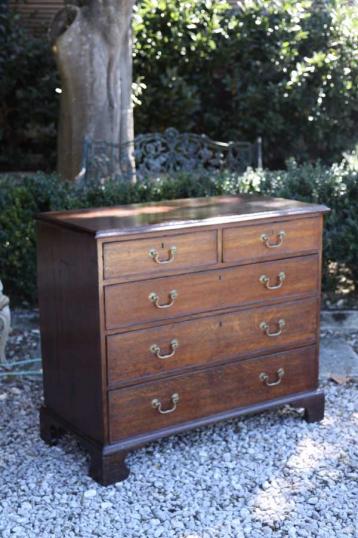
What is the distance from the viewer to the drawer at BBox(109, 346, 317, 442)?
4.25 metres

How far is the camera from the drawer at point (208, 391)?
4.25 metres

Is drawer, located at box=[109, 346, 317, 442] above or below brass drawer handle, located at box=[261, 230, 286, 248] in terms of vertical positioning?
below

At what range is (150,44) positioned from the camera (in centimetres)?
935

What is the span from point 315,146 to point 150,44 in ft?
6.68

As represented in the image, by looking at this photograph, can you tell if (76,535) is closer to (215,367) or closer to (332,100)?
(215,367)

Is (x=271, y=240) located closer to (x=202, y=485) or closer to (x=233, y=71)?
Result: (x=202, y=485)

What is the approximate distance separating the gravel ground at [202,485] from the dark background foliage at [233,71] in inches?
195

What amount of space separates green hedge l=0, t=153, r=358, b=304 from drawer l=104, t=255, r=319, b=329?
1540 mm

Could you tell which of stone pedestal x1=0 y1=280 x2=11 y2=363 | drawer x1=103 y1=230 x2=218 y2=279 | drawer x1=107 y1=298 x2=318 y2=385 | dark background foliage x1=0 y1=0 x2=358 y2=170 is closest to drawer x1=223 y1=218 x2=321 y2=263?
drawer x1=103 y1=230 x2=218 y2=279

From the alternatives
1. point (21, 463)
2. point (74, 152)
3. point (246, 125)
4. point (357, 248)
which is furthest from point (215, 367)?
point (246, 125)

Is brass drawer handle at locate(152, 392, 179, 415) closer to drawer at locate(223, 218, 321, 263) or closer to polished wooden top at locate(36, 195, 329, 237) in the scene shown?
drawer at locate(223, 218, 321, 263)

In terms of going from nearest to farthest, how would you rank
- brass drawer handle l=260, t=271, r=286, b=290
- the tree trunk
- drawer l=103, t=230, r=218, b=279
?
drawer l=103, t=230, r=218, b=279 < brass drawer handle l=260, t=271, r=286, b=290 < the tree trunk

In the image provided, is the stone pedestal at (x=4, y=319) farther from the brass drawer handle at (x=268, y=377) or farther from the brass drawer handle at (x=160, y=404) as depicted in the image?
the brass drawer handle at (x=268, y=377)

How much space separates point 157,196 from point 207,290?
199 cm
